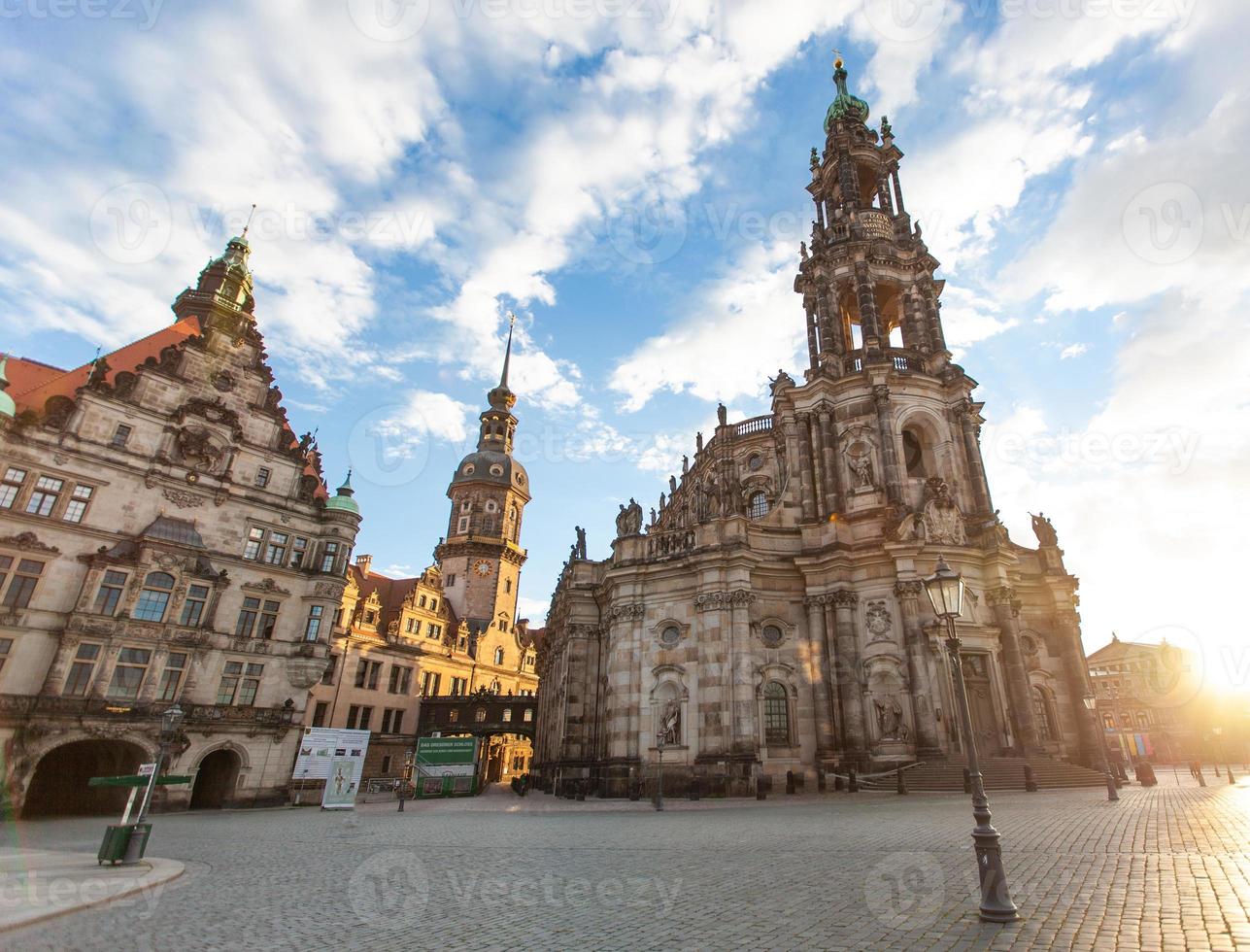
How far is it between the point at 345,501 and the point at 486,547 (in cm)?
2831

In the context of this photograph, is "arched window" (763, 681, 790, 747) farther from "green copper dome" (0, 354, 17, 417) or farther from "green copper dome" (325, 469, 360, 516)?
"green copper dome" (0, 354, 17, 417)

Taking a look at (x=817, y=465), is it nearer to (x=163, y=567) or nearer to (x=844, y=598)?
(x=844, y=598)

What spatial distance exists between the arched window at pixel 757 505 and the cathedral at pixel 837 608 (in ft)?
2.59

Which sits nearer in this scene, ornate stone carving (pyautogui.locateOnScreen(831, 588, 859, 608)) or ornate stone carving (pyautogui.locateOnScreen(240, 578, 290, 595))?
ornate stone carving (pyautogui.locateOnScreen(831, 588, 859, 608))

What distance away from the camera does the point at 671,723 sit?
29953 millimetres

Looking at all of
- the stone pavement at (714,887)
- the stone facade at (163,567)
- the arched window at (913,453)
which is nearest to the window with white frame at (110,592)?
the stone facade at (163,567)

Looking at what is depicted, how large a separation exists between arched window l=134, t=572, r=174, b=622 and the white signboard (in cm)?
847

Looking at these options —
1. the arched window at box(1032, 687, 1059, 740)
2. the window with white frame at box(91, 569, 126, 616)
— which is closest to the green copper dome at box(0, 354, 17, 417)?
the window with white frame at box(91, 569, 126, 616)

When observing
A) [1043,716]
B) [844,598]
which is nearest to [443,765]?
[844,598]

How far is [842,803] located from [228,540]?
96.3ft

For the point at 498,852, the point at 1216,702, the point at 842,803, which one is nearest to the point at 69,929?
the point at 498,852

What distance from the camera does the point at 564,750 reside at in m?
34.7

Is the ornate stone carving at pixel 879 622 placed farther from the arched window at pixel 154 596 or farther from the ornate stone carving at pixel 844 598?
the arched window at pixel 154 596

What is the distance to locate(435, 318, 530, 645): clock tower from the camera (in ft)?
205
